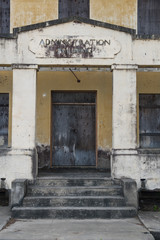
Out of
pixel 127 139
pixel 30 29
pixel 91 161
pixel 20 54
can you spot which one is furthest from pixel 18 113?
pixel 91 161

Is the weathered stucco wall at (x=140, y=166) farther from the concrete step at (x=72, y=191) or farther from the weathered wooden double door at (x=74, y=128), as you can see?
the weathered wooden double door at (x=74, y=128)

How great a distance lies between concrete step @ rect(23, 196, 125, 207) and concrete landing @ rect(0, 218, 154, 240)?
0.50 m

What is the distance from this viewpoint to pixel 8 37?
8164mm

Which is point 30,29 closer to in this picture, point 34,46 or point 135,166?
point 34,46

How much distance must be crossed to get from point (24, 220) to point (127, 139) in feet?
10.5

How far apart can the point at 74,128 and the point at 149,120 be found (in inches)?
100

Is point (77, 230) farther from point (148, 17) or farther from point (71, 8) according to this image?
point (148, 17)

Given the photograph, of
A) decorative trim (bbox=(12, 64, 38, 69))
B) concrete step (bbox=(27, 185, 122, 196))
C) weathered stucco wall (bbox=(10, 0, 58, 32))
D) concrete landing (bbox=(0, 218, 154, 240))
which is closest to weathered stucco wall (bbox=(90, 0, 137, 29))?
weathered stucco wall (bbox=(10, 0, 58, 32))

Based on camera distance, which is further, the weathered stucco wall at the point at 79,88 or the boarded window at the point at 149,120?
the boarded window at the point at 149,120

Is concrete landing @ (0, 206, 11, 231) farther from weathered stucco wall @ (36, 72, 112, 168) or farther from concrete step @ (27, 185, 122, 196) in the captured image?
weathered stucco wall @ (36, 72, 112, 168)

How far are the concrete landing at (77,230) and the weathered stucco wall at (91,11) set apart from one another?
6.55m

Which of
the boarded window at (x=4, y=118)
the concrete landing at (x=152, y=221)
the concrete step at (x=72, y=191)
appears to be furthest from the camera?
the boarded window at (x=4, y=118)

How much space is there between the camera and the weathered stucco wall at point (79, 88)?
1038 centimetres

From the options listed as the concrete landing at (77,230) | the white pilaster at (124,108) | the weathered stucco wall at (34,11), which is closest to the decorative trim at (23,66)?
the white pilaster at (124,108)
